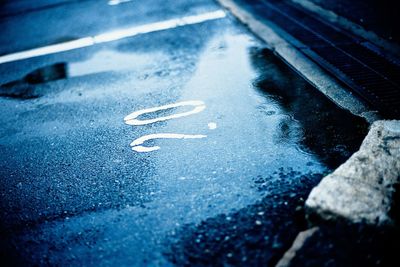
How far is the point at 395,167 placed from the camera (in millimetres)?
2402

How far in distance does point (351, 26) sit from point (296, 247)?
4701mm

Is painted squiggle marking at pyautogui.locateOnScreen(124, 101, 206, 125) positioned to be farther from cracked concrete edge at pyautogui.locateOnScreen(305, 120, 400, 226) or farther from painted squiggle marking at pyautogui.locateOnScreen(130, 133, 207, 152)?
cracked concrete edge at pyautogui.locateOnScreen(305, 120, 400, 226)

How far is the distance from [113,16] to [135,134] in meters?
5.43

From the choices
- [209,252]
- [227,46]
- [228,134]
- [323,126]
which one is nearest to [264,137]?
[228,134]

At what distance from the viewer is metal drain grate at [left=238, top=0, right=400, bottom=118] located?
12.0ft

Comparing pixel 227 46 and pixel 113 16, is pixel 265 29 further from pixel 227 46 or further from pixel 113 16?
pixel 113 16

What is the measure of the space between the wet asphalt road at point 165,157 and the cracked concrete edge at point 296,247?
0.11 meters

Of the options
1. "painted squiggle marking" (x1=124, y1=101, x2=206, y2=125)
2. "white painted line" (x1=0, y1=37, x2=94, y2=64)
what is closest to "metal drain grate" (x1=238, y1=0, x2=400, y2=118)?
"painted squiggle marking" (x1=124, y1=101, x2=206, y2=125)

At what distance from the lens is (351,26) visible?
5.42 metres

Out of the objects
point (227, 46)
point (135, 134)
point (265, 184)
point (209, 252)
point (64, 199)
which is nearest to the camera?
point (209, 252)

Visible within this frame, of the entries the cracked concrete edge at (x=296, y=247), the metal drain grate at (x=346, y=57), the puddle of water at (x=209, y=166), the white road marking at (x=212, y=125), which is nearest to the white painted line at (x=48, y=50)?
the puddle of water at (x=209, y=166)

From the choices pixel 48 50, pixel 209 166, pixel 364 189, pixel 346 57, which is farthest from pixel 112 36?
pixel 364 189

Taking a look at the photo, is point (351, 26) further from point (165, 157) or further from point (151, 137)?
point (165, 157)

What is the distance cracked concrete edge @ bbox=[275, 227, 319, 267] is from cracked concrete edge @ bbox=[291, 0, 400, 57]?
3439 mm
